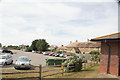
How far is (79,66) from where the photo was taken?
17094 mm

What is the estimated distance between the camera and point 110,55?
43.1 ft

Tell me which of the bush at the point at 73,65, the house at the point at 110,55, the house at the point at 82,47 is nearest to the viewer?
the house at the point at 110,55

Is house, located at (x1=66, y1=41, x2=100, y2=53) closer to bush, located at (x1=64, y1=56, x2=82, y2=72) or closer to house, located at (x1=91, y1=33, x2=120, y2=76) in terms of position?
bush, located at (x1=64, y1=56, x2=82, y2=72)

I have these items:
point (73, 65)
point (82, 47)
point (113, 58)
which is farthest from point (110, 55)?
point (82, 47)

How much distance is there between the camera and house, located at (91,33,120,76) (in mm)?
12521

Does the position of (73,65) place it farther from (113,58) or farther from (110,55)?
(113,58)

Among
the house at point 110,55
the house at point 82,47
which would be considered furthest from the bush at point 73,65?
the house at point 82,47

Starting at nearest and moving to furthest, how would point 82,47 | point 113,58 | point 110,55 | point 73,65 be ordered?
point 113,58 < point 110,55 < point 73,65 < point 82,47

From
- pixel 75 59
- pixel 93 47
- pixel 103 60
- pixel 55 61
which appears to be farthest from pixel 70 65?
pixel 93 47

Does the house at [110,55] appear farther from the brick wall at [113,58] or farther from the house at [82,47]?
the house at [82,47]

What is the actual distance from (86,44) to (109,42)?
233 ft

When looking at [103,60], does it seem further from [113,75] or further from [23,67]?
[23,67]

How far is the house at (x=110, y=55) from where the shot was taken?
12521 millimetres

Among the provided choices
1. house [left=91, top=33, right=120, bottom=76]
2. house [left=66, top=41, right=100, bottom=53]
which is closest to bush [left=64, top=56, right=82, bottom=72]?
house [left=91, top=33, right=120, bottom=76]
